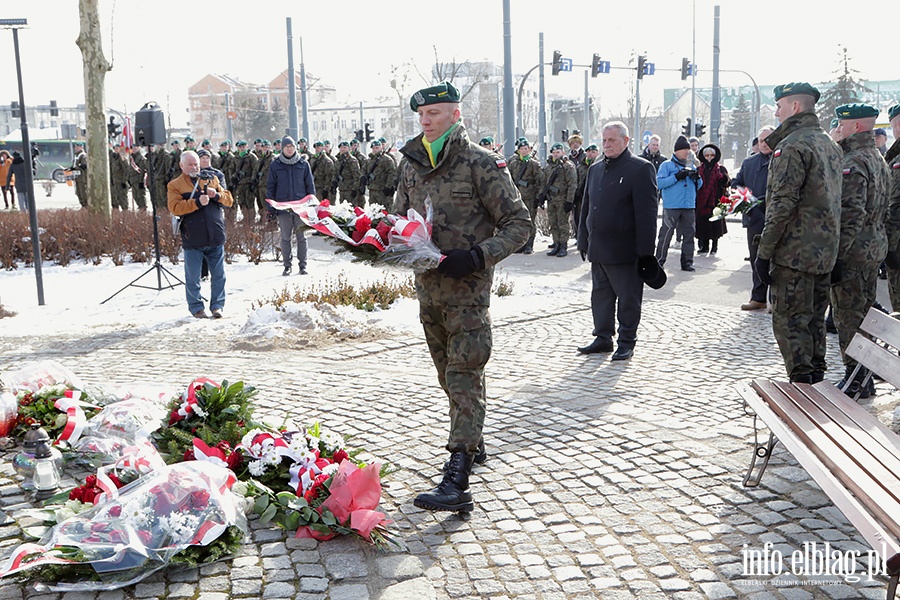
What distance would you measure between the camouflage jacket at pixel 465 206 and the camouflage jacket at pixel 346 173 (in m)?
16.2

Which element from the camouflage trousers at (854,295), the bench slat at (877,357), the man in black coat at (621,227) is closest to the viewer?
the bench slat at (877,357)

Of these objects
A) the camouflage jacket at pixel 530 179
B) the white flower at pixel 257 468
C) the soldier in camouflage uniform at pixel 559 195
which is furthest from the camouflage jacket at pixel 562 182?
the white flower at pixel 257 468

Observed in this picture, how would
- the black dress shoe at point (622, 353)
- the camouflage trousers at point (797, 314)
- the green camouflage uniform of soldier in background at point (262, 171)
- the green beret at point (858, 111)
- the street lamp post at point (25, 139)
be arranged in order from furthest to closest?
the green camouflage uniform of soldier in background at point (262, 171), the street lamp post at point (25, 139), the black dress shoe at point (622, 353), the green beret at point (858, 111), the camouflage trousers at point (797, 314)

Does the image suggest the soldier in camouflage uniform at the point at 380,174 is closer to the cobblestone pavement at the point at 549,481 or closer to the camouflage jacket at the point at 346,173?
the camouflage jacket at the point at 346,173

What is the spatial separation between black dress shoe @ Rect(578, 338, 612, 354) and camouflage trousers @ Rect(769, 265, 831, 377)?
89.6 inches

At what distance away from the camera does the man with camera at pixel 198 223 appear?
9.53m

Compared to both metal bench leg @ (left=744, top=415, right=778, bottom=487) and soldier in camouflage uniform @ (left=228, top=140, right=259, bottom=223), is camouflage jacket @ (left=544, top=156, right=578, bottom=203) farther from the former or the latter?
metal bench leg @ (left=744, top=415, right=778, bottom=487)

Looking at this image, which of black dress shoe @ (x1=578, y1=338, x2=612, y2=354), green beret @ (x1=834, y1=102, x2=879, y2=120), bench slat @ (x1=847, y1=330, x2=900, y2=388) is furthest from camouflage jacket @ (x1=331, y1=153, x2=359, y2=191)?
bench slat @ (x1=847, y1=330, x2=900, y2=388)

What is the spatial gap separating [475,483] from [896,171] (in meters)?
4.72

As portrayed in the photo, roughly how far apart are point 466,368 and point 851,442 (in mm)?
1809

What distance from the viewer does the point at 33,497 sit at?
14.5ft

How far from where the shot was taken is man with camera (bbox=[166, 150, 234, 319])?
31.3 feet

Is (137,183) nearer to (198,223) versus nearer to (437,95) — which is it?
(198,223)

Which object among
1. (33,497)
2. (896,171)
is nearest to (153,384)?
(33,497)
